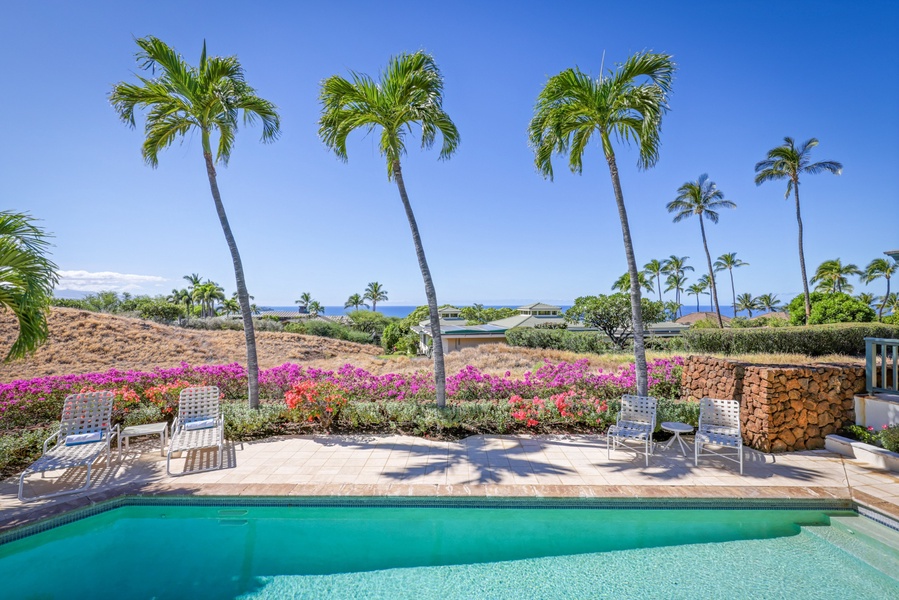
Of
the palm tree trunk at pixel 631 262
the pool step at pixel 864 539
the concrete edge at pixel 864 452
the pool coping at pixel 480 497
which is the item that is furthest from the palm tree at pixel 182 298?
the pool step at pixel 864 539

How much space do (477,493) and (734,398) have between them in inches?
201

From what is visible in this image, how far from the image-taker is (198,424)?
6602 millimetres

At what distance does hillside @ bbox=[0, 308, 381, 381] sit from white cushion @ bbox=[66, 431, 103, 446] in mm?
12167

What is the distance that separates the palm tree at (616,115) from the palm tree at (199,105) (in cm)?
569

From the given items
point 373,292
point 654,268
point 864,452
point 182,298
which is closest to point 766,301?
point 654,268

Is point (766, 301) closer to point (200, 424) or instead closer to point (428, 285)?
point (428, 285)

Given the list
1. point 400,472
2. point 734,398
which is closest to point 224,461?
point 400,472

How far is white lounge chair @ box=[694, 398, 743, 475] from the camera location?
18.5ft

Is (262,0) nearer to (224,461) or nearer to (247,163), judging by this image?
(247,163)

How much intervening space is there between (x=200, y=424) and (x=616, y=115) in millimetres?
9130

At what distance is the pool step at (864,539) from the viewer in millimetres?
3872

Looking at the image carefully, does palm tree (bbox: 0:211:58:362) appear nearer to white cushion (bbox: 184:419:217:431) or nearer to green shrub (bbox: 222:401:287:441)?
white cushion (bbox: 184:419:217:431)

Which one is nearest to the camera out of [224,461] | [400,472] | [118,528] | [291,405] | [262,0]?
[118,528]

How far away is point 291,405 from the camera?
7.42 metres
